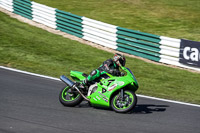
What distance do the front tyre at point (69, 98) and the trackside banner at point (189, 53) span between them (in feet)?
23.6

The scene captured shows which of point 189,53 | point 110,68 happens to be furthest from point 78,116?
point 189,53

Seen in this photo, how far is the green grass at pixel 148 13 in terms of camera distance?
2115 cm

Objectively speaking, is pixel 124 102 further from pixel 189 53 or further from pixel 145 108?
pixel 189 53

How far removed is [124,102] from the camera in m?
8.78

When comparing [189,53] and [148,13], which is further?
[148,13]

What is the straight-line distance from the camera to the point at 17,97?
32.8 feet

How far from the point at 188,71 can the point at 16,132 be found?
31.3 feet

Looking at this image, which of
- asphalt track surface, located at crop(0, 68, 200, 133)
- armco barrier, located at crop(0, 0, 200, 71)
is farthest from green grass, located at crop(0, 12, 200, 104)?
asphalt track surface, located at crop(0, 68, 200, 133)

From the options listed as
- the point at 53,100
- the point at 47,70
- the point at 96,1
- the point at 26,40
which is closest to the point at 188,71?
the point at 47,70

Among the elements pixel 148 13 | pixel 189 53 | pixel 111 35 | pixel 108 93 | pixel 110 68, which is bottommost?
pixel 108 93

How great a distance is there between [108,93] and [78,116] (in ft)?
3.20

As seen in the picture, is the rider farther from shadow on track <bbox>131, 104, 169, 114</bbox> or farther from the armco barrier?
the armco barrier

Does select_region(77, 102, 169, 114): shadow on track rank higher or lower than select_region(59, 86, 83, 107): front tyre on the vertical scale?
lower

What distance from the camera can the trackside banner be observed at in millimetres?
14664
